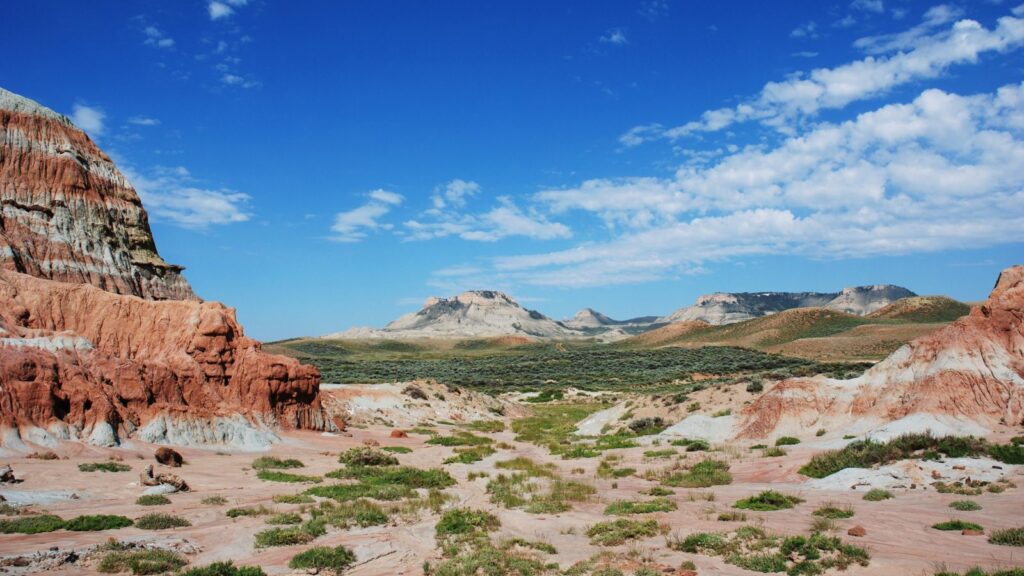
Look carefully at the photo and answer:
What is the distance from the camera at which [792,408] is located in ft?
90.3

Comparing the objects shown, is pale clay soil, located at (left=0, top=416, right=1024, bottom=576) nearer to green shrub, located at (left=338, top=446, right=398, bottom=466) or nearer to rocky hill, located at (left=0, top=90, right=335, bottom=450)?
green shrub, located at (left=338, top=446, right=398, bottom=466)

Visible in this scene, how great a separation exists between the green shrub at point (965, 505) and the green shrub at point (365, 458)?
64.1 feet

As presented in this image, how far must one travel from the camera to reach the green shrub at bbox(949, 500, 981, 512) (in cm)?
1377

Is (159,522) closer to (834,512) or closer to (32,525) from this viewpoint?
(32,525)

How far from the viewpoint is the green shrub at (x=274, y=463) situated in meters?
23.2

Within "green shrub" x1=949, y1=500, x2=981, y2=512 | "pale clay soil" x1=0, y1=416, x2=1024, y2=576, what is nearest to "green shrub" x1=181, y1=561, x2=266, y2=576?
"pale clay soil" x1=0, y1=416, x2=1024, y2=576

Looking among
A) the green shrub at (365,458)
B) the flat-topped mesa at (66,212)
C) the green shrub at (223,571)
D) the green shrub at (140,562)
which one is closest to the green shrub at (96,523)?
the green shrub at (140,562)

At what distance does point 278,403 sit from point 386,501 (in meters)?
17.8

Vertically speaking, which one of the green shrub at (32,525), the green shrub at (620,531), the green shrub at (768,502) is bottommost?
the green shrub at (768,502)

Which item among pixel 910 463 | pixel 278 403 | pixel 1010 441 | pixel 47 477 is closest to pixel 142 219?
pixel 278 403

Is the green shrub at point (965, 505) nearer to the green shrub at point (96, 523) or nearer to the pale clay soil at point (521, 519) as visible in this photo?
the pale clay soil at point (521, 519)

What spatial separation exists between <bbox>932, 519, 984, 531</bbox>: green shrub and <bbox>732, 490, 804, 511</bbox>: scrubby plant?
140 inches

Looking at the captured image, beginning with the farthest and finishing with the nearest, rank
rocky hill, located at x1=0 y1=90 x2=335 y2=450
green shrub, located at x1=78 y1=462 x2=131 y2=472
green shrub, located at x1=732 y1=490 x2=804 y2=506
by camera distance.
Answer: rocky hill, located at x1=0 y1=90 x2=335 y2=450 < green shrub, located at x1=78 y1=462 x2=131 y2=472 < green shrub, located at x1=732 y1=490 x2=804 y2=506

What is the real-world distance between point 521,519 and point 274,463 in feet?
42.0
